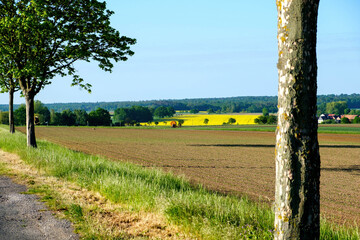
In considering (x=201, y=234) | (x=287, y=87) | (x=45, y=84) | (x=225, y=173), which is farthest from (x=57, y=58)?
(x=287, y=87)

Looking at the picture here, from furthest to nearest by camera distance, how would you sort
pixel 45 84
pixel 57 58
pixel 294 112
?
pixel 45 84 → pixel 57 58 → pixel 294 112

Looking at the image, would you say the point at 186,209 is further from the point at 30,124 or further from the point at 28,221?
the point at 30,124

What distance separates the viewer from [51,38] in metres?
21.3

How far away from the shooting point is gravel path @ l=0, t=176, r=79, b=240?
741 centimetres

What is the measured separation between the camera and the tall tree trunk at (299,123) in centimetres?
488

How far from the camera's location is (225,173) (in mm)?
18906

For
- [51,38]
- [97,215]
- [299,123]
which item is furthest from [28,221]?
[51,38]

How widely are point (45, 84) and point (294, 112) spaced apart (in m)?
22.7

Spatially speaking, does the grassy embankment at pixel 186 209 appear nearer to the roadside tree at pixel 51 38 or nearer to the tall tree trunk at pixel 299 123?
the tall tree trunk at pixel 299 123

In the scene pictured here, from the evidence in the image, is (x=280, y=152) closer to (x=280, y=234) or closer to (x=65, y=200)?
(x=280, y=234)

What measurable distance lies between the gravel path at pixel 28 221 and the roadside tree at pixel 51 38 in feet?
35.8

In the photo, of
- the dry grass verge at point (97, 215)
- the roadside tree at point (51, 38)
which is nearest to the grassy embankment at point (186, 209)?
the dry grass verge at point (97, 215)

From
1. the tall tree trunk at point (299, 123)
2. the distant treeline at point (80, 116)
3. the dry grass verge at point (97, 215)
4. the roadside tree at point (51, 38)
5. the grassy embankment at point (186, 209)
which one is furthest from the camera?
the distant treeline at point (80, 116)

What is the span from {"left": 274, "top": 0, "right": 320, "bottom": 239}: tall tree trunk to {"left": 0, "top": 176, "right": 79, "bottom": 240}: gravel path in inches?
170
